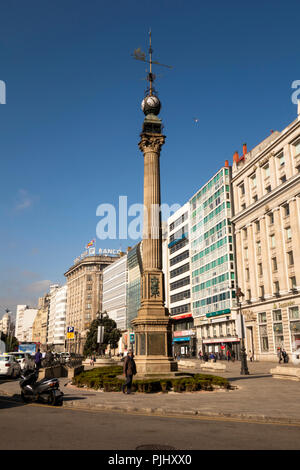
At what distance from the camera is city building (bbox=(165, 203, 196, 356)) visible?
3234 inches

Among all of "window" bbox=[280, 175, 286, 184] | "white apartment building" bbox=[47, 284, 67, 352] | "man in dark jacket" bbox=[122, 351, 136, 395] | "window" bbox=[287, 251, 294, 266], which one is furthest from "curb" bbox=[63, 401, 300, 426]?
"white apartment building" bbox=[47, 284, 67, 352]

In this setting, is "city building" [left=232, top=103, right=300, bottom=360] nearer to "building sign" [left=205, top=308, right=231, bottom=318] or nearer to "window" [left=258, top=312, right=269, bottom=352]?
"window" [left=258, top=312, right=269, bottom=352]

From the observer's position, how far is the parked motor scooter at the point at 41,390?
13.9 metres

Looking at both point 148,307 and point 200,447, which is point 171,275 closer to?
point 148,307

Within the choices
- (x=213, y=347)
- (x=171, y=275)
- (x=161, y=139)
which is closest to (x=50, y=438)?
(x=161, y=139)

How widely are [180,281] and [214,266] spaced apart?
57.0ft

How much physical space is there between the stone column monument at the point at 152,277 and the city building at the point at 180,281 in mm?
56129

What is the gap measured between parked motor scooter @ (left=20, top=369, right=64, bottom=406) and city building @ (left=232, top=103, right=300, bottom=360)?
38577 mm

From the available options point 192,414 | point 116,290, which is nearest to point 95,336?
point 116,290

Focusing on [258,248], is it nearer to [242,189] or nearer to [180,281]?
[242,189]

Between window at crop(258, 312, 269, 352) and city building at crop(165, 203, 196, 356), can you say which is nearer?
window at crop(258, 312, 269, 352)

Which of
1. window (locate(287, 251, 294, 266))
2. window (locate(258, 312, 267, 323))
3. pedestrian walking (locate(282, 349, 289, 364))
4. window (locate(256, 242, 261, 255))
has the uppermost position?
window (locate(256, 242, 261, 255))

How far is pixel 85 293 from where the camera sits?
150375 millimetres
